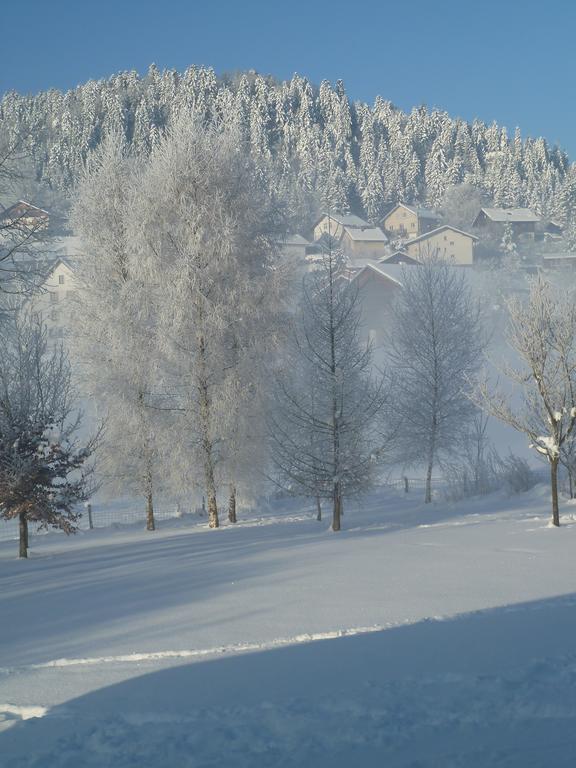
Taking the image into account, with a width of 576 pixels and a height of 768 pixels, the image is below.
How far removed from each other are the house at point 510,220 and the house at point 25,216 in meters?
95.8

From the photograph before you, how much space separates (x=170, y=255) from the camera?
61.1 feet

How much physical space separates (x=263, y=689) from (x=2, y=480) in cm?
1004

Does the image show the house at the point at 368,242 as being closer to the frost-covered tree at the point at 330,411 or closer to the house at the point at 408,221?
the house at the point at 408,221

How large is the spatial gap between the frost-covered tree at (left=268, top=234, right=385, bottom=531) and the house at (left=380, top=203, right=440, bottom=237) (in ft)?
312

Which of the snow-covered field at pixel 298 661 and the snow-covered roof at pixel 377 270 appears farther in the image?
the snow-covered roof at pixel 377 270

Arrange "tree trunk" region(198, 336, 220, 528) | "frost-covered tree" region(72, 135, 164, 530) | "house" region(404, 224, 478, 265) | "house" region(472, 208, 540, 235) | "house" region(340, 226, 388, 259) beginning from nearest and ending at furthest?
"tree trunk" region(198, 336, 220, 528), "frost-covered tree" region(72, 135, 164, 530), "house" region(404, 224, 478, 265), "house" region(340, 226, 388, 259), "house" region(472, 208, 540, 235)

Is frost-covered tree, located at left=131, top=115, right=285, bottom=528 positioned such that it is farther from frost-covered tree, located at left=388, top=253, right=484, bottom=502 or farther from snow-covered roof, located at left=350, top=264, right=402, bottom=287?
snow-covered roof, located at left=350, top=264, right=402, bottom=287

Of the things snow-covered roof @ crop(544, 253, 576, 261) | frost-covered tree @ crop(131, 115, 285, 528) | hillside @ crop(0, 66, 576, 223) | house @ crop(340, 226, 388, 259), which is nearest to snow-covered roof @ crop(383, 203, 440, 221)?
hillside @ crop(0, 66, 576, 223)

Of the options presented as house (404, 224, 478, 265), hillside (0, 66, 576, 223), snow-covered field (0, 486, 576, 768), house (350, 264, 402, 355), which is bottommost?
snow-covered field (0, 486, 576, 768)

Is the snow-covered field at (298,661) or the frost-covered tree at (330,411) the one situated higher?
the frost-covered tree at (330,411)

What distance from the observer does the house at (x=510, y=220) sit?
102m

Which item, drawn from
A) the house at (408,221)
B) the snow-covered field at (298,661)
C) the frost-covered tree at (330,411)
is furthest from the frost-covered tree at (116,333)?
the house at (408,221)

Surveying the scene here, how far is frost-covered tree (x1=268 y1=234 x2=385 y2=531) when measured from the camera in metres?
17.5

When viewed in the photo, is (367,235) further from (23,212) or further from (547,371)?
(23,212)
